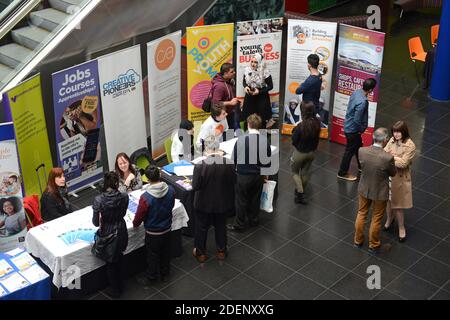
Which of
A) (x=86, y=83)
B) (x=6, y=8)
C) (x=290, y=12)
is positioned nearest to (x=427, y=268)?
(x=86, y=83)

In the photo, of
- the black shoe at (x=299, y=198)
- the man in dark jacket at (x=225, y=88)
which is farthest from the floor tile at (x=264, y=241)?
the man in dark jacket at (x=225, y=88)

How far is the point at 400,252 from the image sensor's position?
802 cm

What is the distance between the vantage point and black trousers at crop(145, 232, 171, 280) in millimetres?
7137

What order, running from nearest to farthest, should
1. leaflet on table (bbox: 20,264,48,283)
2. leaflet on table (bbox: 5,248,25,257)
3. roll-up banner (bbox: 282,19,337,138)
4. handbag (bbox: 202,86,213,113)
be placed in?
leaflet on table (bbox: 20,264,48,283)
leaflet on table (bbox: 5,248,25,257)
handbag (bbox: 202,86,213,113)
roll-up banner (bbox: 282,19,337,138)

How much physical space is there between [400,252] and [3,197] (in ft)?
15.0

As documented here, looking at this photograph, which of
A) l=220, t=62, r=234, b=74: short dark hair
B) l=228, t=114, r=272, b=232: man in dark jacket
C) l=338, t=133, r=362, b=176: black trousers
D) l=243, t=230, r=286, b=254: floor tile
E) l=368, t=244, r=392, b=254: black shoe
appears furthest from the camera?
l=220, t=62, r=234, b=74: short dark hair

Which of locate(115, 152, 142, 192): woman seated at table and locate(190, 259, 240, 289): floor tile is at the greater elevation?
locate(115, 152, 142, 192): woman seated at table

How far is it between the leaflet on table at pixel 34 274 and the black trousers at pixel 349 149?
4.57 meters

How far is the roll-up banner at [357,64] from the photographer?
9781 millimetres

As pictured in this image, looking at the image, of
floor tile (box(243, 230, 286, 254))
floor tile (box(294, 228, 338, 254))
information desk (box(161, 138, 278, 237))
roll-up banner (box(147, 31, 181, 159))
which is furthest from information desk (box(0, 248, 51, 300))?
roll-up banner (box(147, 31, 181, 159))

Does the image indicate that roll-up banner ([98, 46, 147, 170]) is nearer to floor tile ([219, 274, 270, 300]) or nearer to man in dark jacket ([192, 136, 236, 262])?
man in dark jacket ([192, 136, 236, 262])

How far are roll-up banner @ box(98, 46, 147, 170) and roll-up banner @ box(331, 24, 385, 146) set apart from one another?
3015 mm

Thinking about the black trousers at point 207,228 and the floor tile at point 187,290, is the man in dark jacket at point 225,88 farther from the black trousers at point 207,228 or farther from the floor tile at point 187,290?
the floor tile at point 187,290

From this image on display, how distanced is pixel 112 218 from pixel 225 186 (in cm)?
129
